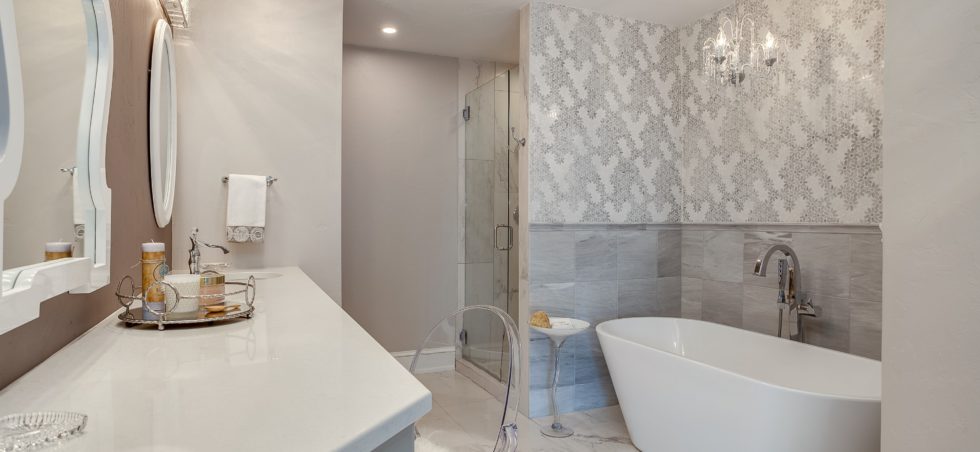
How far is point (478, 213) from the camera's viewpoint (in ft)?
13.4

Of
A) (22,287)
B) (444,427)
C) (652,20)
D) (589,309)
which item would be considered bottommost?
(444,427)

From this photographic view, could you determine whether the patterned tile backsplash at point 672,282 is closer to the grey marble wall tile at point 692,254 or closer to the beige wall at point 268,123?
the grey marble wall tile at point 692,254

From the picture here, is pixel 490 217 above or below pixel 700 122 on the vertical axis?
below

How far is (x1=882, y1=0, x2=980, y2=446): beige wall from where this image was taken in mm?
1213

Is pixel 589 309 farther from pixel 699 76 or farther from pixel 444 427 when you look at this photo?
pixel 699 76

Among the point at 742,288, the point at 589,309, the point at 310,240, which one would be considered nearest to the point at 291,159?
the point at 310,240

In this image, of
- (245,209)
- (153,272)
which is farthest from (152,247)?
(245,209)

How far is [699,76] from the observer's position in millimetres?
3336

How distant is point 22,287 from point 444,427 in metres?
2.33

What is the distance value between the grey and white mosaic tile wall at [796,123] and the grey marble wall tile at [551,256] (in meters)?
0.90

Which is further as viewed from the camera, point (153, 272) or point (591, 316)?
point (591, 316)

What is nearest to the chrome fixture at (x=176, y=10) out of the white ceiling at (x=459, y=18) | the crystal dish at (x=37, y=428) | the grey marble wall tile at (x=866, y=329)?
the white ceiling at (x=459, y=18)

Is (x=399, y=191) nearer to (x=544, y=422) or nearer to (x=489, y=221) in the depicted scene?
(x=489, y=221)

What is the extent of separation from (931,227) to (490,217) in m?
2.83
